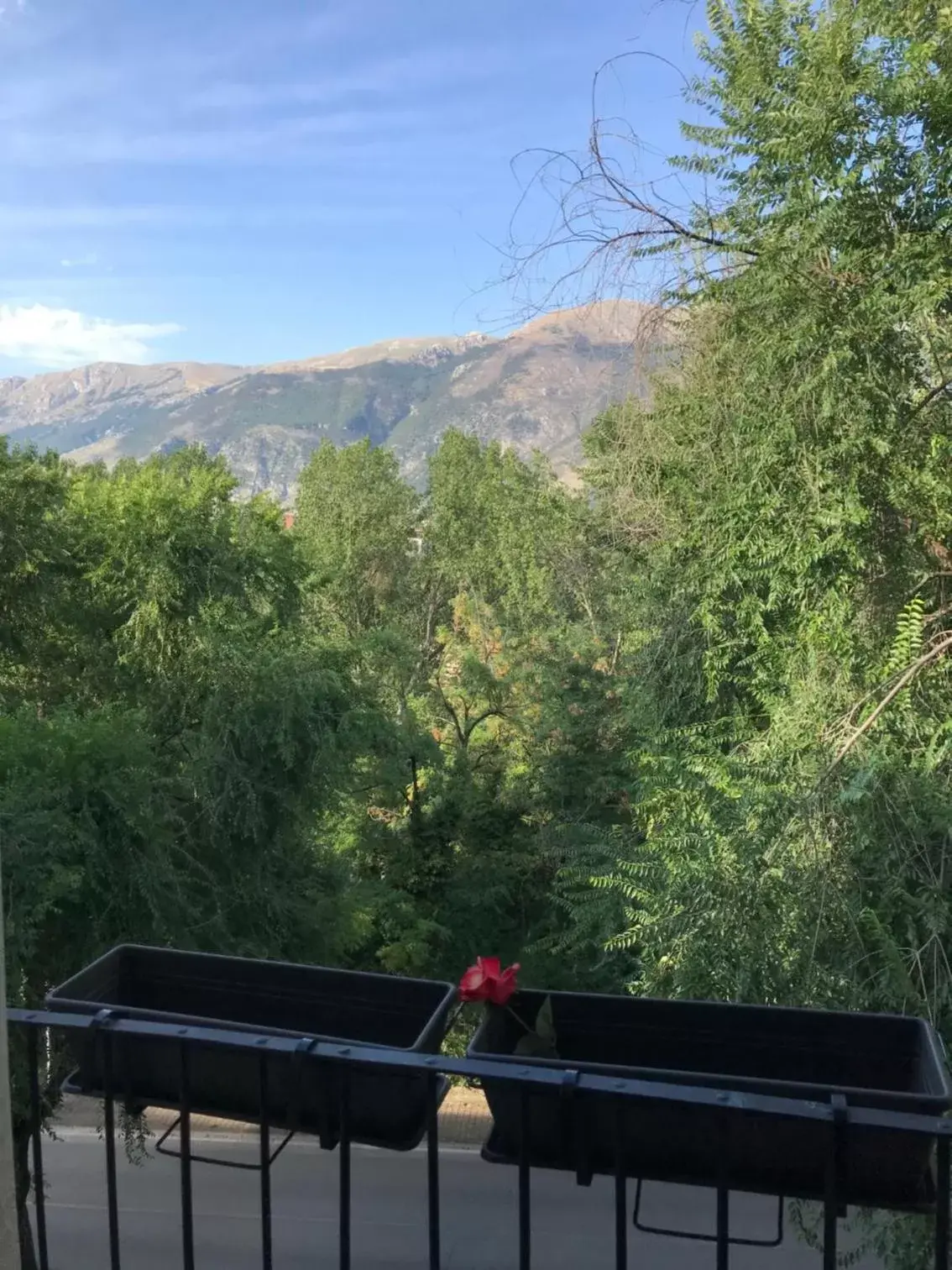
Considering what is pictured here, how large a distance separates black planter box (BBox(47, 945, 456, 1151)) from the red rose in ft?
0.27

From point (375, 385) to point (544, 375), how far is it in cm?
13358

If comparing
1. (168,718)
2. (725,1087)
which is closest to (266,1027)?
(725,1087)

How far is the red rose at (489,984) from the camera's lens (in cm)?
151

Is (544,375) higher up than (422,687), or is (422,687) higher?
(544,375)

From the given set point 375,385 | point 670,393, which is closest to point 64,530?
point 670,393

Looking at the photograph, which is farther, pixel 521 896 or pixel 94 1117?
pixel 521 896

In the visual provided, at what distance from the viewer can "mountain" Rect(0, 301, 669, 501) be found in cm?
521

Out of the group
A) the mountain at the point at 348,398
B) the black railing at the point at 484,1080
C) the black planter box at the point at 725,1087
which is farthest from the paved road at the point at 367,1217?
the black railing at the point at 484,1080

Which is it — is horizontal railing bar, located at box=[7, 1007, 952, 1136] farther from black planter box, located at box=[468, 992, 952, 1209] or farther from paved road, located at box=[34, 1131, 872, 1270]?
paved road, located at box=[34, 1131, 872, 1270]

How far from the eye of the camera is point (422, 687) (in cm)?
1964

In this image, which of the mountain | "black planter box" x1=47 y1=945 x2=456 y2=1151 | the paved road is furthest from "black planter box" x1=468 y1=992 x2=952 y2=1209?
the paved road

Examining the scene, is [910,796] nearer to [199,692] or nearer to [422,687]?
[199,692]

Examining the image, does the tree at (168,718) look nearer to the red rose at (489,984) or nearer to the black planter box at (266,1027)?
the black planter box at (266,1027)

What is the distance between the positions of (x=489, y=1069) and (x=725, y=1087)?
31 cm
